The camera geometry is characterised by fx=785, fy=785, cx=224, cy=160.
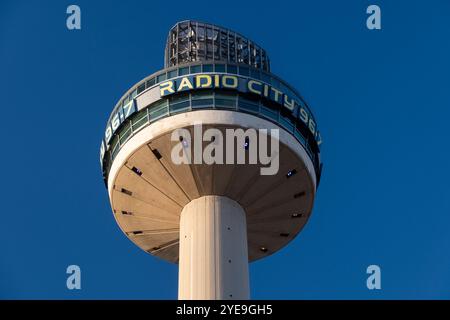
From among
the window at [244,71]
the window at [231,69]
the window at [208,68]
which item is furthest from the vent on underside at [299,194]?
the window at [208,68]

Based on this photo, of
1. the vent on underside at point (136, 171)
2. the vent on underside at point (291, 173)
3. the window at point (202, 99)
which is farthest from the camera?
the vent on underside at point (291, 173)

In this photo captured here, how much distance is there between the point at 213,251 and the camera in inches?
1874

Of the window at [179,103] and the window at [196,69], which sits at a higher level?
the window at [196,69]

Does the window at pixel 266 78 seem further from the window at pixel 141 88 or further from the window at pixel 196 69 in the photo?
the window at pixel 141 88

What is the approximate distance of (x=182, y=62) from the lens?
56.0m

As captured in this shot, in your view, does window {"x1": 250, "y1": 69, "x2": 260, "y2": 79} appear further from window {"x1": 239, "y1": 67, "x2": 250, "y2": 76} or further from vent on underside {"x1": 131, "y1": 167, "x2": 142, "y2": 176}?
vent on underside {"x1": 131, "y1": 167, "x2": 142, "y2": 176}

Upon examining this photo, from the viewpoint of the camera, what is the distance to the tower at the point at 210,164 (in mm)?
47781

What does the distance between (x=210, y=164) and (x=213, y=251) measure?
17.5ft

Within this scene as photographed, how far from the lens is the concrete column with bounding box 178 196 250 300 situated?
Result: 46.2 meters

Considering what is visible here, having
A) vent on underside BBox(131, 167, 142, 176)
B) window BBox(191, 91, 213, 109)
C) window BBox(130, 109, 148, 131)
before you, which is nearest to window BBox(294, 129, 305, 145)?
window BBox(191, 91, 213, 109)

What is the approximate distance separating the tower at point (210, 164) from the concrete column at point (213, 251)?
0.07m

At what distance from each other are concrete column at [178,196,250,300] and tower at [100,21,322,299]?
0.22ft
